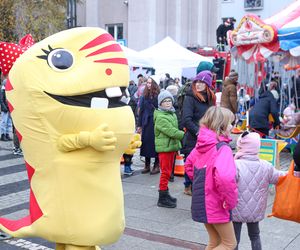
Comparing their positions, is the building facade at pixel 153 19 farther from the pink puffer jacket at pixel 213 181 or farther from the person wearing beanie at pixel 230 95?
the pink puffer jacket at pixel 213 181

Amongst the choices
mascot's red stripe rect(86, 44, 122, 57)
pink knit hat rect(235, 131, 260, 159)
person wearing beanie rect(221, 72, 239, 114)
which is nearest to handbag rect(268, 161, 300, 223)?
pink knit hat rect(235, 131, 260, 159)

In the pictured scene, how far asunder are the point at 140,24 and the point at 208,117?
22.7m

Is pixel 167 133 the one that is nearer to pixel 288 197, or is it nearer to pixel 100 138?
pixel 288 197

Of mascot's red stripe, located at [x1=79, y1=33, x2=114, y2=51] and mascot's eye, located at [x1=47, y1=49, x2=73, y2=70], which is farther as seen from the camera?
mascot's red stripe, located at [x1=79, y1=33, x2=114, y2=51]

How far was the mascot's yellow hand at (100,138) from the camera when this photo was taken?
3.29 m

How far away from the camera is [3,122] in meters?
12.7

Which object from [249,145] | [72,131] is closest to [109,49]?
[72,131]

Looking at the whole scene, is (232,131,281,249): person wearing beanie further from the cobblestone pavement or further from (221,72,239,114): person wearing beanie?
(221,72,239,114): person wearing beanie

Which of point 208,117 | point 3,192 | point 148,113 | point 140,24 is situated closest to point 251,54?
point 148,113

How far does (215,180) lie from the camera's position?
3.93 m

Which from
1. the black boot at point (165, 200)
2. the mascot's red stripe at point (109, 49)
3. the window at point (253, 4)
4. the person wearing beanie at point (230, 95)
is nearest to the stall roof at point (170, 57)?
the person wearing beanie at point (230, 95)

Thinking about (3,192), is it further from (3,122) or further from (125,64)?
(3,122)

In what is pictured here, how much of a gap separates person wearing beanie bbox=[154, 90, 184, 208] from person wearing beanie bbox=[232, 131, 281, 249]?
7.56 feet

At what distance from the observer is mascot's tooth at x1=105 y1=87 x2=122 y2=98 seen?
349 cm
